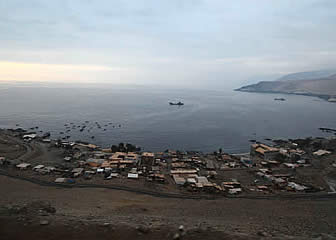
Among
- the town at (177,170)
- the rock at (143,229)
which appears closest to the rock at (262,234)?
the rock at (143,229)

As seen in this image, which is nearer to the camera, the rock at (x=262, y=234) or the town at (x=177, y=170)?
the rock at (x=262, y=234)

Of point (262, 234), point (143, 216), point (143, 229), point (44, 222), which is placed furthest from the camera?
point (143, 216)

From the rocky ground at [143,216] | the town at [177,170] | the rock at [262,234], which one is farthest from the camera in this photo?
the town at [177,170]

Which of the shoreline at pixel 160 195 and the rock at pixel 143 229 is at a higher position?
the rock at pixel 143 229

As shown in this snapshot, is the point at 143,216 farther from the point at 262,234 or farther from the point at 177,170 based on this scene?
the point at 177,170

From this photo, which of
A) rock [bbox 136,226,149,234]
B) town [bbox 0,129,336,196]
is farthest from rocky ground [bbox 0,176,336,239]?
town [bbox 0,129,336,196]

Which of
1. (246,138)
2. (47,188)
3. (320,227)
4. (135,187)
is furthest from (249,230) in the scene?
(246,138)

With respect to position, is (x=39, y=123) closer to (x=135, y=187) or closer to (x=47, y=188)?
(x=47, y=188)

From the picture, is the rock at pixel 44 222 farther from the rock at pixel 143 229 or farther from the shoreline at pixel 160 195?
the rock at pixel 143 229

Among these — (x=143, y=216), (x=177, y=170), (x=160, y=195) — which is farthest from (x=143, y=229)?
(x=177, y=170)
